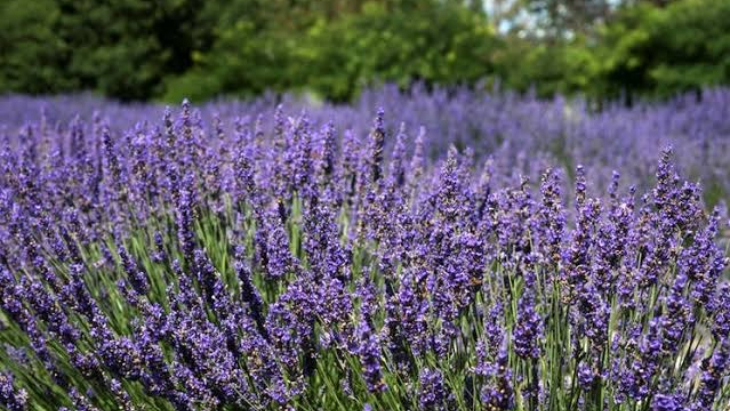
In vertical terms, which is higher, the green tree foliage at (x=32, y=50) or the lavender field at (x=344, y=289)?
the lavender field at (x=344, y=289)

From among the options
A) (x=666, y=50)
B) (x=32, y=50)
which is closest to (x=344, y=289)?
(x=666, y=50)

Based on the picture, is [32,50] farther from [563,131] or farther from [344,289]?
[344,289]

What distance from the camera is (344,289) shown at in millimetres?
2180

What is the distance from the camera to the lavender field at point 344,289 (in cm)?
208

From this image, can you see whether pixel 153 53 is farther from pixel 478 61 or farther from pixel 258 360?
pixel 258 360

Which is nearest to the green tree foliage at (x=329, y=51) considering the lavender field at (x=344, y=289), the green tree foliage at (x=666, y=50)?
the green tree foliage at (x=666, y=50)

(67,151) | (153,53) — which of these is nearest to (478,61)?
(153,53)

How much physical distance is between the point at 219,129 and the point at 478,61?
7.62 meters

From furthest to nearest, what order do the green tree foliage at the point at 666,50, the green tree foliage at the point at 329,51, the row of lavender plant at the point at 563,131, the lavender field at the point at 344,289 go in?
the green tree foliage at the point at 329,51
the green tree foliage at the point at 666,50
the row of lavender plant at the point at 563,131
the lavender field at the point at 344,289

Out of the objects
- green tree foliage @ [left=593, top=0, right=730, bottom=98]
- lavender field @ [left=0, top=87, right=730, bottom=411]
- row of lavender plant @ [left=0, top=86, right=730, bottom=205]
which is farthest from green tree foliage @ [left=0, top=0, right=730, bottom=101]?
lavender field @ [left=0, top=87, right=730, bottom=411]

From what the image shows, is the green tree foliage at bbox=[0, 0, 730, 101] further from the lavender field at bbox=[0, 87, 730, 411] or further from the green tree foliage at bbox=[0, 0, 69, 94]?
the lavender field at bbox=[0, 87, 730, 411]

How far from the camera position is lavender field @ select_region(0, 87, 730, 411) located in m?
2.08

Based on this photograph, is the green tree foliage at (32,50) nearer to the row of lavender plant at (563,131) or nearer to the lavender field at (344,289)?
the row of lavender plant at (563,131)

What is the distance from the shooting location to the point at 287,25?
49.7 ft
